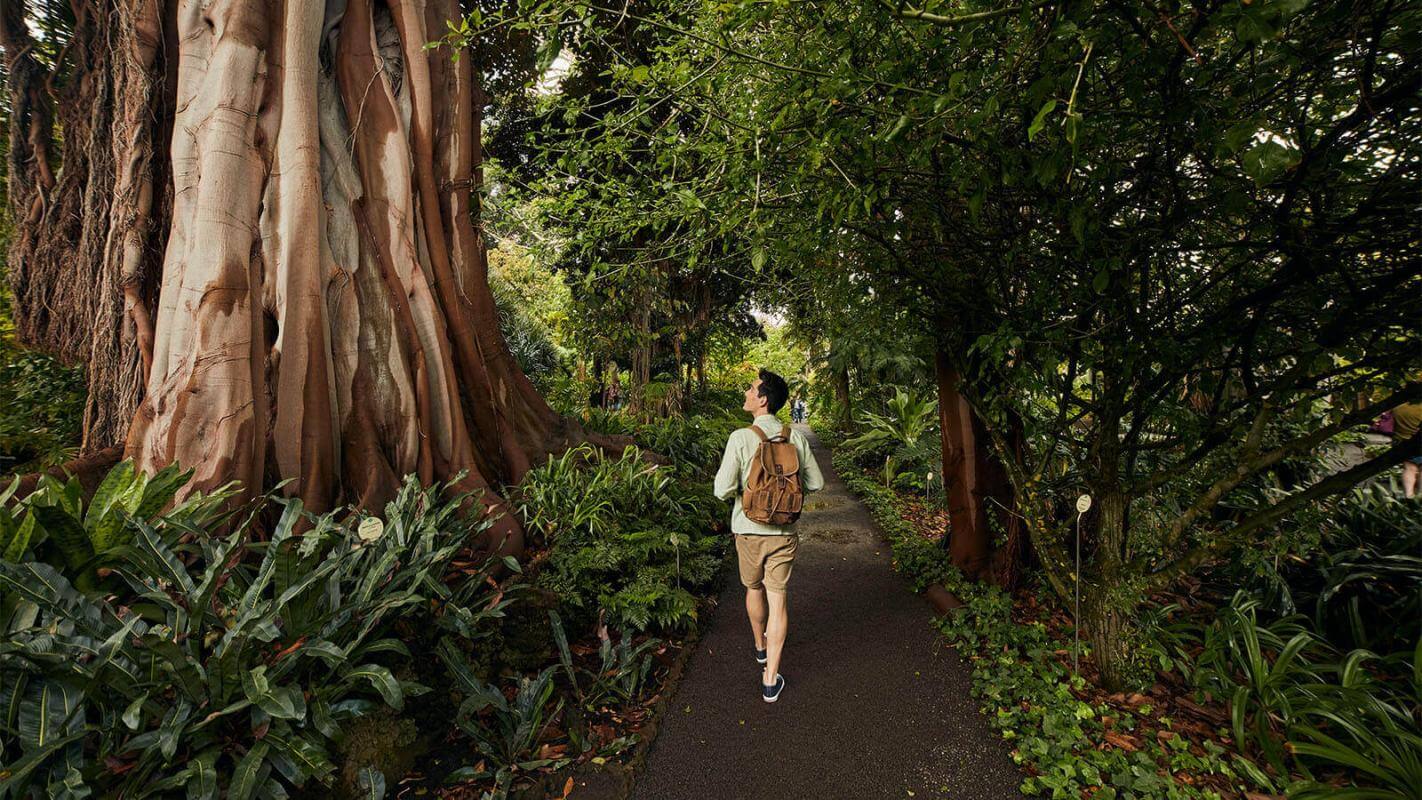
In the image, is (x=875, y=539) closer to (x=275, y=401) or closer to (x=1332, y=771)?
(x=1332, y=771)

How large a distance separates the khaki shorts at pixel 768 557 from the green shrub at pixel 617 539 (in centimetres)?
74

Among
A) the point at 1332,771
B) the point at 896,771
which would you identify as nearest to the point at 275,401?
the point at 896,771

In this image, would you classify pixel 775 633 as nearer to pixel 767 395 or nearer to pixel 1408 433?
pixel 767 395

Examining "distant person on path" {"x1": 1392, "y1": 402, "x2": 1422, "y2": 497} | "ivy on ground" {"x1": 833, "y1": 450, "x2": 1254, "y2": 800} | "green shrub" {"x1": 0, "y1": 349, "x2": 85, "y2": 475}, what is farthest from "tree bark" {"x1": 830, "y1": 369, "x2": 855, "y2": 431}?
"green shrub" {"x1": 0, "y1": 349, "x2": 85, "y2": 475}

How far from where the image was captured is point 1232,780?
2.24 m

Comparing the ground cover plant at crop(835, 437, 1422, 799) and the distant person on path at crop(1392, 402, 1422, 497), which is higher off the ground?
the distant person on path at crop(1392, 402, 1422, 497)

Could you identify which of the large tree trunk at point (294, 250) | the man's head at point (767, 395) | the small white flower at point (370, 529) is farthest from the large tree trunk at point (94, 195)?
the man's head at point (767, 395)

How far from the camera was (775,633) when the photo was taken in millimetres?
3025

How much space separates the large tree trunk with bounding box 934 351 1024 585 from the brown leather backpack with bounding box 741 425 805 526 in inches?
73.0

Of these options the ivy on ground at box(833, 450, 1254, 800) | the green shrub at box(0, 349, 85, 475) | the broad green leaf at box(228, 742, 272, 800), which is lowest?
the ivy on ground at box(833, 450, 1254, 800)

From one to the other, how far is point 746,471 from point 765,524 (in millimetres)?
336

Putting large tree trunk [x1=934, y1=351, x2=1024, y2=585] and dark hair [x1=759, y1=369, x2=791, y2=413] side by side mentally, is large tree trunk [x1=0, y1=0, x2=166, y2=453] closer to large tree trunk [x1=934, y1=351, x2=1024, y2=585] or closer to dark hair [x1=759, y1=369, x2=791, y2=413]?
dark hair [x1=759, y1=369, x2=791, y2=413]

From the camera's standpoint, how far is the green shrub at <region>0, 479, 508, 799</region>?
63.7 inches

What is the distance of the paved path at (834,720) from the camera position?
2.38 metres
